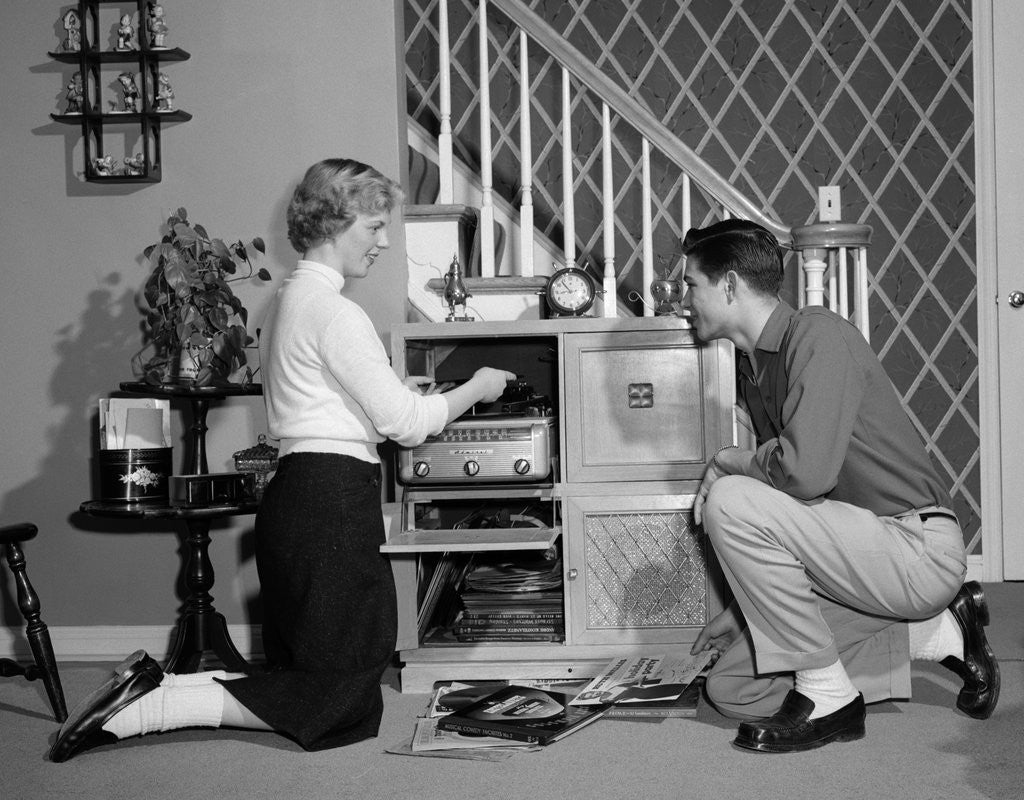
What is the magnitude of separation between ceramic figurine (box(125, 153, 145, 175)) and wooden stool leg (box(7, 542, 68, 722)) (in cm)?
107

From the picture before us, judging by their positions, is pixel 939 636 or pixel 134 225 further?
pixel 134 225

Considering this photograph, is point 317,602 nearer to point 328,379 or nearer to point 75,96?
point 328,379

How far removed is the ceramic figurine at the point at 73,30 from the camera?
286 centimetres

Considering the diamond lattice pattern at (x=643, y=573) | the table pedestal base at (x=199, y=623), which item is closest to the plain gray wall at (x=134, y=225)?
the table pedestal base at (x=199, y=623)

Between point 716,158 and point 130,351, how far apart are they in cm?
204

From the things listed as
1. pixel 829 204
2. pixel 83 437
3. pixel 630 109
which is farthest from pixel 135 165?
pixel 829 204

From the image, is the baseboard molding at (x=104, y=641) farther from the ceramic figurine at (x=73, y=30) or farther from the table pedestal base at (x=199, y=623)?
the ceramic figurine at (x=73, y=30)

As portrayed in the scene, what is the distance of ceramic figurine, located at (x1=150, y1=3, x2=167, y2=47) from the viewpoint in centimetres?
286

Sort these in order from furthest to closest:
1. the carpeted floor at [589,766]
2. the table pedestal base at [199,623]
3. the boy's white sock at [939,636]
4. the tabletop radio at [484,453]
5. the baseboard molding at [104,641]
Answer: the baseboard molding at [104,641]
the table pedestal base at [199,623]
the tabletop radio at [484,453]
the boy's white sock at [939,636]
the carpeted floor at [589,766]

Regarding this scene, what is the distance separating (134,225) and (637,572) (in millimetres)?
1597

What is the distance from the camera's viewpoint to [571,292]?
8.88 feet

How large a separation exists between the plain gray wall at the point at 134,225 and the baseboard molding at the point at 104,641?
0.03 m

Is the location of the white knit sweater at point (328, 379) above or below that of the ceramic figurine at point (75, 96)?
below

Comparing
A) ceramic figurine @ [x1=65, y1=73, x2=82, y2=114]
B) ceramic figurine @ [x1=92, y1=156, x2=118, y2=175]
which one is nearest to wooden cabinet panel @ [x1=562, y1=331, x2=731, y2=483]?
ceramic figurine @ [x1=92, y1=156, x2=118, y2=175]
